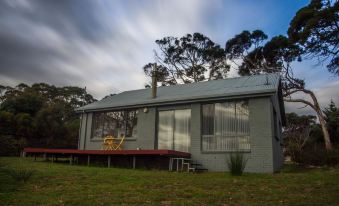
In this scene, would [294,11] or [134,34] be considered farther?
[294,11]

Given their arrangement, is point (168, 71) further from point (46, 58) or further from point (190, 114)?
point (190, 114)

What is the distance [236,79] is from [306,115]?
2236cm

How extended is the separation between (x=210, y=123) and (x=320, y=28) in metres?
8.22

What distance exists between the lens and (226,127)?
13.5 meters

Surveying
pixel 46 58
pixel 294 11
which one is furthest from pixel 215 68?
pixel 46 58

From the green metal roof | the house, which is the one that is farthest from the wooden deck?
the green metal roof

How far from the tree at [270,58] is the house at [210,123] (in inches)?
411

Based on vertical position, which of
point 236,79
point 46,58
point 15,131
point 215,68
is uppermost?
point 215,68

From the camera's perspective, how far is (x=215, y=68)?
31203 millimetres

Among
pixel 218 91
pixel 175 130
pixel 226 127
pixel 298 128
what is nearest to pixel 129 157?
pixel 175 130

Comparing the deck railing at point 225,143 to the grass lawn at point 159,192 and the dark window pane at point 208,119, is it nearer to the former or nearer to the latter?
the dark window pane at point 208,119

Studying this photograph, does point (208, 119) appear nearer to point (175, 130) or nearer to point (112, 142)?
point (175, 130)

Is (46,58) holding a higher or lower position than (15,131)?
higher

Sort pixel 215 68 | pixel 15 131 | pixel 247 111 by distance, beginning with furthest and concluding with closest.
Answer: pixel 215 68
pixel 15 131
pixel 247 111
